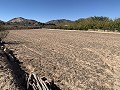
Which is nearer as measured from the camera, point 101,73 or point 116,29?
point 101,73

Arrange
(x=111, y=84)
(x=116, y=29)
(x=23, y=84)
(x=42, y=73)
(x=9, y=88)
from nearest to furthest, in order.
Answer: (x=9, y=88) → (x=23, y=84) → (x=111, y=84) → (x=42, y=73) → (x=116, y=29)

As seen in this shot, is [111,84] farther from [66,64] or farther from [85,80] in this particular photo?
[66,64]

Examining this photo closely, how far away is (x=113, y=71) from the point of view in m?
13.6

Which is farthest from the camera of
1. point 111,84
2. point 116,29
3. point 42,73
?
point 116,29

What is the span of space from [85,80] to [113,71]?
8.42 feet

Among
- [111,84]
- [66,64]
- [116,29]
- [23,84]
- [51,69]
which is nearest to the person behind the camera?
[23,84]

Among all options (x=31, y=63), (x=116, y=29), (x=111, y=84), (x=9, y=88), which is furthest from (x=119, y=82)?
(x=116, y=29)

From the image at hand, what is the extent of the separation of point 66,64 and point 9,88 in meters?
6.28

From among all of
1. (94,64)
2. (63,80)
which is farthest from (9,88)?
(94,64)

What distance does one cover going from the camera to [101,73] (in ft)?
43.0

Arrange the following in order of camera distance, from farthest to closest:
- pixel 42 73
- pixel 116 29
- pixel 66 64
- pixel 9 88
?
pixel 116 29, pixel 66 64, pixel 42 73, pixel 9 88

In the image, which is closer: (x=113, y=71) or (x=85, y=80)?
(x=85, y=80)

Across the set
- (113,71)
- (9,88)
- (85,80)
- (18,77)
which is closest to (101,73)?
(113,71)

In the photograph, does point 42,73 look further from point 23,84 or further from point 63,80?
point 23,84
